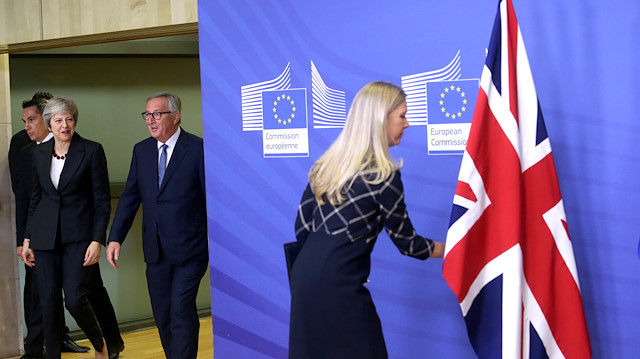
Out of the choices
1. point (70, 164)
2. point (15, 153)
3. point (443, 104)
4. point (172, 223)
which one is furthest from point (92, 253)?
point (443, 104)

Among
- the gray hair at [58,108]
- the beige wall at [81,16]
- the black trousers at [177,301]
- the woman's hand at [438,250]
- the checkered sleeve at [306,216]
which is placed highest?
the beige wall at [81,16]

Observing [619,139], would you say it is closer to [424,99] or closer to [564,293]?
[564,293]

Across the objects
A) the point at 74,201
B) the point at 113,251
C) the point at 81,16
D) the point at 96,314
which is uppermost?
the point at 81,16

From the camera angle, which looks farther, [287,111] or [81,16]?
[81,16]

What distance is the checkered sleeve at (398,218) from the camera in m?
2.99

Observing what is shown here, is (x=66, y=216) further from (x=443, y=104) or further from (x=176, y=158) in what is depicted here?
(x=443, y=104)

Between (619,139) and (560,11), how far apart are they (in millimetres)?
578

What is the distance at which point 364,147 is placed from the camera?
300 centimetres

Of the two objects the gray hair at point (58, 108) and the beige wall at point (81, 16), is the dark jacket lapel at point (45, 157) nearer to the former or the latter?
the gray hair at point (58, 108)

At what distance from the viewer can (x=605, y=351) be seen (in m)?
3.39

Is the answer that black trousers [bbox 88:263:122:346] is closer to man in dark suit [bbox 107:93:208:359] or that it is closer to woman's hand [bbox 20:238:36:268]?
woman's hand [bbox 20:238:36:268]

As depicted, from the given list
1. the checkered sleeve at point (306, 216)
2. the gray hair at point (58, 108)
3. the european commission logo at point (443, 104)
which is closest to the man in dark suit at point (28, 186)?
the gray hair at point (58, 108)

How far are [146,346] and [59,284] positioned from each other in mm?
1355

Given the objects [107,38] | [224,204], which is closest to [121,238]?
[224,204]
